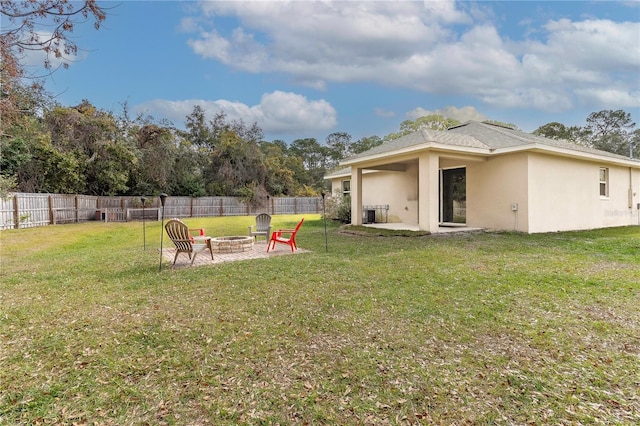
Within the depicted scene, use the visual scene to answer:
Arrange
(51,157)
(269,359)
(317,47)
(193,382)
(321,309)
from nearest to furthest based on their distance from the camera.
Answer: (193,382), (269,359), (321,309), (317,47), (51,157)

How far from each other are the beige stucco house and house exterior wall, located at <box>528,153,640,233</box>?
3 cm

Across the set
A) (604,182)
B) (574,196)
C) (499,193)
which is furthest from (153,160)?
(604,182)

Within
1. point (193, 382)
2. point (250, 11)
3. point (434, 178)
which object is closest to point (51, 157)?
point (250, 11)

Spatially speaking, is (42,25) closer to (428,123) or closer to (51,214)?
(51,214)

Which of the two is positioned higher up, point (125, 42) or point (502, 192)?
point (125, 42)

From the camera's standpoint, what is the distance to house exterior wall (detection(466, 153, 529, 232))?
1138 centimetres

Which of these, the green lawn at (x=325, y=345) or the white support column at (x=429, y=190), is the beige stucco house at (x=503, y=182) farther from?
the green lawn at (x=325, y=345)

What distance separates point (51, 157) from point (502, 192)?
22.8 meters

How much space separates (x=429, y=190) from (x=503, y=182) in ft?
10.1

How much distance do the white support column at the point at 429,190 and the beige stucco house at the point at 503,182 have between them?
0.03 m

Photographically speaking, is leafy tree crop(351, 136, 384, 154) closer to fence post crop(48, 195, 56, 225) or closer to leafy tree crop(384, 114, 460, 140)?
leafy tree crop(384, 114, 460, 140)

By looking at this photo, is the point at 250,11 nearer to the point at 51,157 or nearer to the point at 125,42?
the point at 125,42

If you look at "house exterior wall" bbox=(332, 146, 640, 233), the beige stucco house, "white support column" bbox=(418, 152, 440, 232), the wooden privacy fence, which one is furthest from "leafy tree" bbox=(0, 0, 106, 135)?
"house exterior wall" bbox=(332, 146, 640, 233)

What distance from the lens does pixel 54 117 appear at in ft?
65.7
